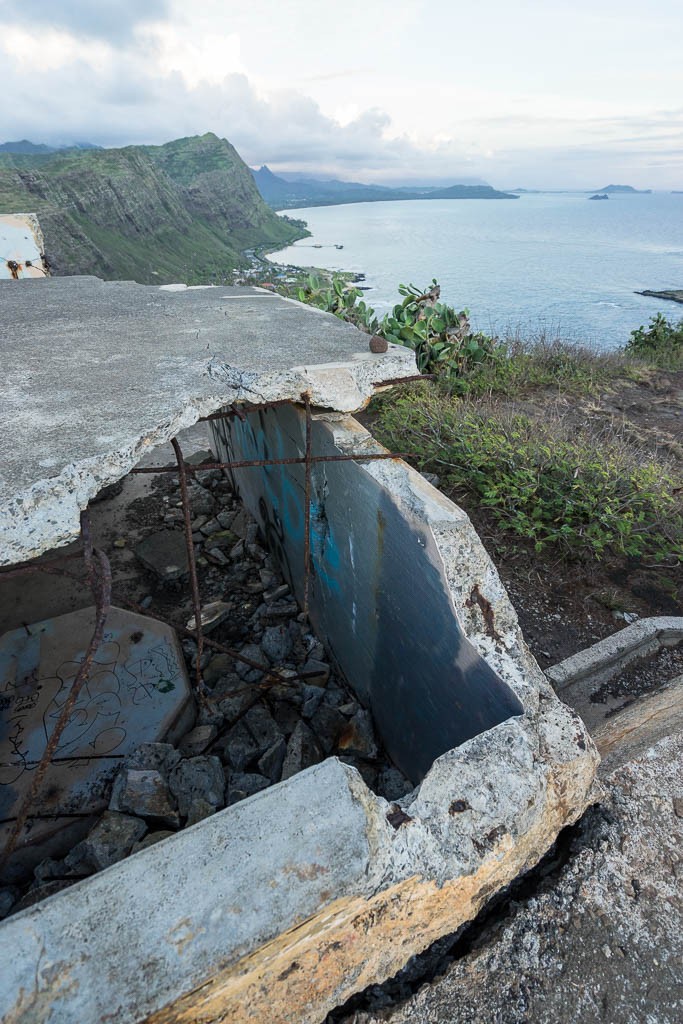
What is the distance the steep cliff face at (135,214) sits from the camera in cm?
4550

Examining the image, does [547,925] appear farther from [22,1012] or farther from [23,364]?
[23,364]

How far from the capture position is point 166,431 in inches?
84.6

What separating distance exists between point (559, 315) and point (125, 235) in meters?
53.5

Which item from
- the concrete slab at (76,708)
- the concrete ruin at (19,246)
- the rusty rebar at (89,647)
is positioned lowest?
the concrete slab at (76,708)

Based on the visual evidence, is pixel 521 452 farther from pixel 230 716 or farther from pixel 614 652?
pixel 230 716

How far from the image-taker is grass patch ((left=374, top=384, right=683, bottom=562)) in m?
3.85

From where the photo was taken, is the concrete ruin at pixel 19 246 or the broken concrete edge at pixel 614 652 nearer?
the broken concrete edge at pixel 614 652

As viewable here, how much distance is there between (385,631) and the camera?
277 centimetres

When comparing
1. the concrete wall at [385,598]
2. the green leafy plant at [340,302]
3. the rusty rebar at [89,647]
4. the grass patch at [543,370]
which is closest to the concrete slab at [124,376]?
the rusty rebar at [89,647]

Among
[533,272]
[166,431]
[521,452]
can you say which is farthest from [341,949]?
[533,272]

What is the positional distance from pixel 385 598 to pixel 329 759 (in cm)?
128

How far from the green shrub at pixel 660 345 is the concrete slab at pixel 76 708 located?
9.79 m

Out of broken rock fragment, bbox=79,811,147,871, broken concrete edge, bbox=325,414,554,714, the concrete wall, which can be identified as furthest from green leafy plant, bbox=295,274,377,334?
broken rock fragment, bbox=79,811,147,871

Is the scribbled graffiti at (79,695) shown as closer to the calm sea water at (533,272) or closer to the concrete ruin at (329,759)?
the concrete ruin at (329,759)
